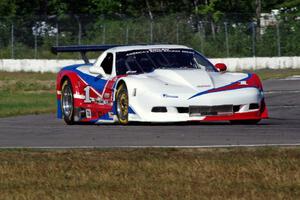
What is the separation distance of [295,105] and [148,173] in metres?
10.7

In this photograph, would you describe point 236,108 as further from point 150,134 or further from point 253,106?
point 150,134

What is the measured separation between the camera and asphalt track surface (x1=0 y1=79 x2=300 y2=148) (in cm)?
1351

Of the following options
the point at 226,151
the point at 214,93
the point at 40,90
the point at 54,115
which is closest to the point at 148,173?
the point at 226,151

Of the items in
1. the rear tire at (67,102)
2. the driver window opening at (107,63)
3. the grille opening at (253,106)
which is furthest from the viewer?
the rear tire at (67,102)

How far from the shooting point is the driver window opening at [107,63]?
17.7m

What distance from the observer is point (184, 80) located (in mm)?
16141

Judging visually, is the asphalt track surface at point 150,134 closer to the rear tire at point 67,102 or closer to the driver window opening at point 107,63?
the rear tire at point 67,102

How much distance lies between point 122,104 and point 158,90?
799 mm

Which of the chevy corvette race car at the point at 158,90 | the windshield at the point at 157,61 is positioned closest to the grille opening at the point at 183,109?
the chevy corvette race car at the point at 158,90

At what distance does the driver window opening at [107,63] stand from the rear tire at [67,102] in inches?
34.5

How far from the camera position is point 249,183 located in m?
9.77

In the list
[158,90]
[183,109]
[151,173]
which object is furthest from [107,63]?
[151,173]

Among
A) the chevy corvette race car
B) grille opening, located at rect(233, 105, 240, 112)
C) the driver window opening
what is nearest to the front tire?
the chevy corvette race car

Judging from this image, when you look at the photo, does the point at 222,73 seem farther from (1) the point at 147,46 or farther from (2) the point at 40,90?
(2) the point at 40,90
